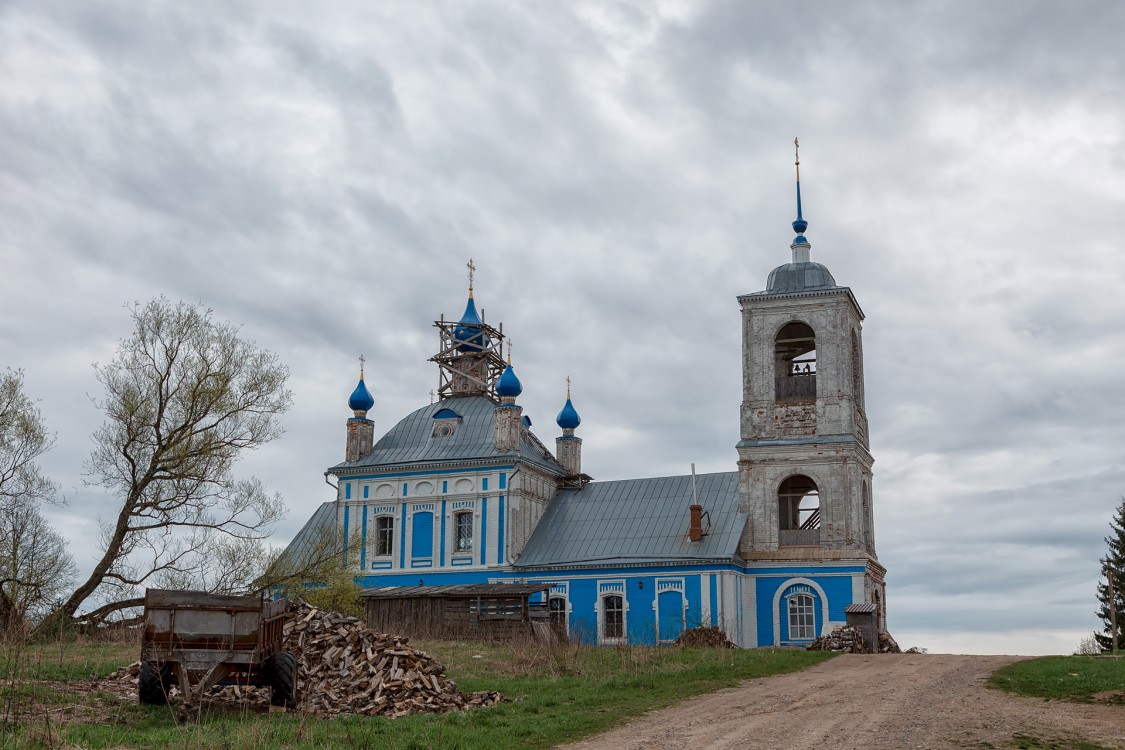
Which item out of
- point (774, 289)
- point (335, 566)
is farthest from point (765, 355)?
point (335, 566)

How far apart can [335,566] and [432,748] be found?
16925mm

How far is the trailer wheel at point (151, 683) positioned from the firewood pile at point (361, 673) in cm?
168

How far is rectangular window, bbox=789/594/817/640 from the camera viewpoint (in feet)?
108

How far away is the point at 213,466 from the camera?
84.2 feet

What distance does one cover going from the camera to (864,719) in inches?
542

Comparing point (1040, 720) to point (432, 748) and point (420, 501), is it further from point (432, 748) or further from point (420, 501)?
point (420, 501)

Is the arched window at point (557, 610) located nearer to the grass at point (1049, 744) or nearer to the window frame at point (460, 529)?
the window frame at point (460, 529)

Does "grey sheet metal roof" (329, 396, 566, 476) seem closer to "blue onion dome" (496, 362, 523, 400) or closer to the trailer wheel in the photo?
"blue onion dome" (496, 362, 523, 400)

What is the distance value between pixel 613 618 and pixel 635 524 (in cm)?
330

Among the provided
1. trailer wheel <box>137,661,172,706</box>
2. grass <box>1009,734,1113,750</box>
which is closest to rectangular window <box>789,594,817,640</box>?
grass <box>1009,734,1113,750</box>

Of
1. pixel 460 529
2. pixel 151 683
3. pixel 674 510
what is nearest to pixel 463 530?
pixel 460 529

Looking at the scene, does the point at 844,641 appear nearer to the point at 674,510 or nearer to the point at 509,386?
the point at 674,510

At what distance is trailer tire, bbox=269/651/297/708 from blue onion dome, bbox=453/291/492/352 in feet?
94.2

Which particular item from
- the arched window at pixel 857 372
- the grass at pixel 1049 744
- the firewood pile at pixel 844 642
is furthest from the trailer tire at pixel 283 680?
the arched window at pixel 857 372
